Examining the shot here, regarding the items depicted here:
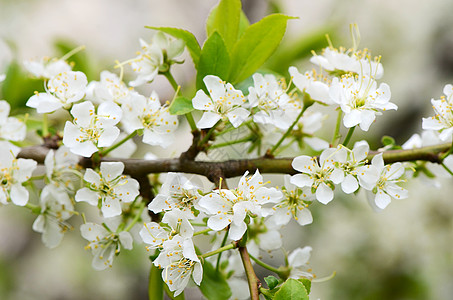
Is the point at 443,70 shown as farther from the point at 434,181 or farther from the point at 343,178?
the point at 343,178

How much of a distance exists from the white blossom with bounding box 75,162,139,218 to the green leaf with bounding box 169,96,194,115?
10 cm

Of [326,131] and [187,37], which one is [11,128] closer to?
[187,37]

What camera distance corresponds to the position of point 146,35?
84.2 inches

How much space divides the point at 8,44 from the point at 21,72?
0.37ft

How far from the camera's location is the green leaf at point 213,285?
65 centimetres

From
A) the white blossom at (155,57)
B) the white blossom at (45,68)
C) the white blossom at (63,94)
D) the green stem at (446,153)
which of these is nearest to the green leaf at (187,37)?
the white blossom at (155,57)

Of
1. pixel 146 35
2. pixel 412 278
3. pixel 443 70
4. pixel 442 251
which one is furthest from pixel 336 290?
pixel 146 35

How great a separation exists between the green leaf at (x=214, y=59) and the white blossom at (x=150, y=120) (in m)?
0.08

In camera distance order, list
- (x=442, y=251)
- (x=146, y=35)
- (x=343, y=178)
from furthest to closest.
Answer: (x=146, y=35) < (x=442, y=251) < (x=343, y=178)

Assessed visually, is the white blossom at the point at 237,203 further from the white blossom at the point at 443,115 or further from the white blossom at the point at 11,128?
the white blossom at the point at 11,128

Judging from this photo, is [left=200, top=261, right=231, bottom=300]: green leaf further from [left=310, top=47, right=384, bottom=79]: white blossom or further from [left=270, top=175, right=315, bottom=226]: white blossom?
[left=310, top=47, right=384, bottom=79]: white blossom

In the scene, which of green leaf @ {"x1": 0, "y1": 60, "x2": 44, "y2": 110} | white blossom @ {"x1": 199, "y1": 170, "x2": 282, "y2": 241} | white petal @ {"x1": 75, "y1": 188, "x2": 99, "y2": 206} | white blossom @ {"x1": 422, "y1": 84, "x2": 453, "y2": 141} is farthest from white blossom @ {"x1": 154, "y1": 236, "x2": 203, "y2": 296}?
green leaf @ {"x1": 0, "y1": 60, "x2": 44, "y2": 110}

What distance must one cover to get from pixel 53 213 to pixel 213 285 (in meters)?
0.26

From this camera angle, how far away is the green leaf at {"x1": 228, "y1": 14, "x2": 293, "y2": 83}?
68 cm
